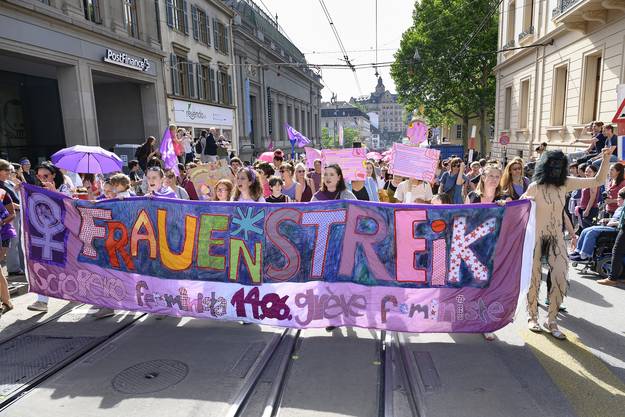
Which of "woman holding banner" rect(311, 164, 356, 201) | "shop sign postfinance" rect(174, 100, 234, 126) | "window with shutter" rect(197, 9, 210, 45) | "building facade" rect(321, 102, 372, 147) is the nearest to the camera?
"woman holding banner" rect(311, 164, 356, 201)

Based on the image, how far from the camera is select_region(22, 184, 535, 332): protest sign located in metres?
4.37

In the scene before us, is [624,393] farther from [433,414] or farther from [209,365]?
[209,365]

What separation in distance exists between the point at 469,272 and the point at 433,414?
1.54 metres

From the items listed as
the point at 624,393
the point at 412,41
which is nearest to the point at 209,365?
the point at 624,393

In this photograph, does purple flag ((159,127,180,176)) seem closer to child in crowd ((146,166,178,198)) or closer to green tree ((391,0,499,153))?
child in crowd ((146,166,178,198))

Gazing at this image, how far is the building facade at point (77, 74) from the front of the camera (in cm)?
1413

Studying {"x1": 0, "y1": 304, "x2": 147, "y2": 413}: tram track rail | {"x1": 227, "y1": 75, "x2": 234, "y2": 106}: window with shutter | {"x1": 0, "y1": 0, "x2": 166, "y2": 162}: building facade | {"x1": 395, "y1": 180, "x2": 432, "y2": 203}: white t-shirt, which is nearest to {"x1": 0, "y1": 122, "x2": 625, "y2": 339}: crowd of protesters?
{"x1": 395, "y1": 180, "x2": 432, "y2": 203}: white t-shirt

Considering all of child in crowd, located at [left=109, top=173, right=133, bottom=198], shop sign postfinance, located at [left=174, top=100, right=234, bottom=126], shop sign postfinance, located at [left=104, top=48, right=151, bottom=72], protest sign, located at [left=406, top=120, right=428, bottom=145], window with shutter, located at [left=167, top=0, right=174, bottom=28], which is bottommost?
child in crowd, located at [left=109, top=173, right=133, bottom=198]

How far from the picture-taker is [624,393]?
3.67 metres

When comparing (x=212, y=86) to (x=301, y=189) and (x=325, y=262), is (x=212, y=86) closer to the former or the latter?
(x=301, y=189)

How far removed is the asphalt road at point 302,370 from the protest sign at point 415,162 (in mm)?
2665

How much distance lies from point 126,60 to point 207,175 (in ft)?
40.6

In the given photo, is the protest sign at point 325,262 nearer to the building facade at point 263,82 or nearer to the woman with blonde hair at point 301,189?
the woman with blonde hair at point 301,189

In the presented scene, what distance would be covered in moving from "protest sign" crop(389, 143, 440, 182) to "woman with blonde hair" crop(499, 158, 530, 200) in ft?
3.74
